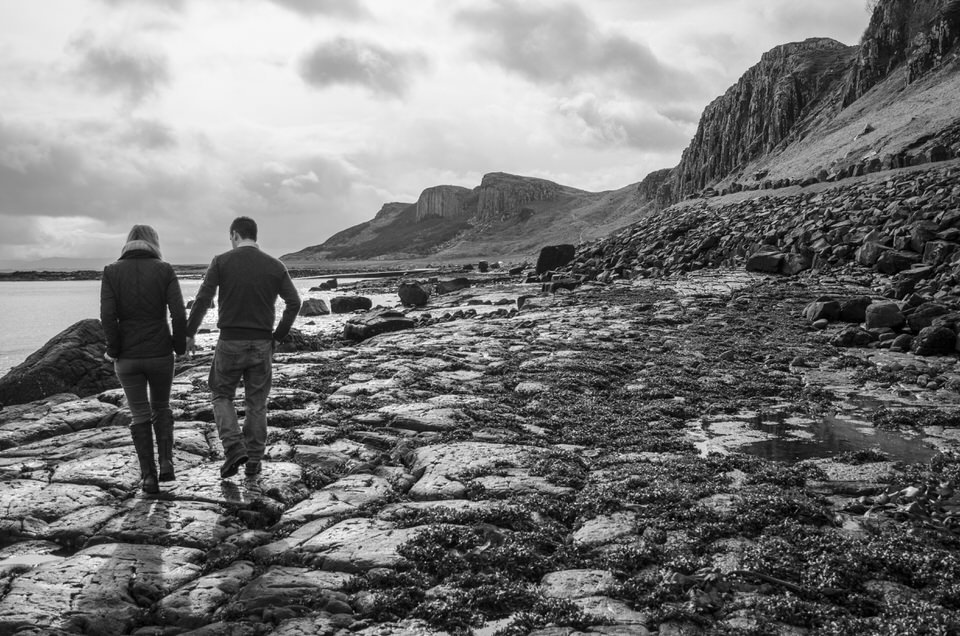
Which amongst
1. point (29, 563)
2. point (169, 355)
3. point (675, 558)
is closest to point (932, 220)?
point (675, 558)

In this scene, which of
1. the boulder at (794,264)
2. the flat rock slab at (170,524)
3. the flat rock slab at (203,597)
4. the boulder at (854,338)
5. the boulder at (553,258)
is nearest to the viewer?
the flat rock slab at (203,597)

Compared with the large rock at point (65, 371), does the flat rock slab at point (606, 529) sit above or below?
below

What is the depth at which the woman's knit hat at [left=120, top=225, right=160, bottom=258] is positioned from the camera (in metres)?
7.86

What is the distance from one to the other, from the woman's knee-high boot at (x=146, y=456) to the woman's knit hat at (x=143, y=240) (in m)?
2.22

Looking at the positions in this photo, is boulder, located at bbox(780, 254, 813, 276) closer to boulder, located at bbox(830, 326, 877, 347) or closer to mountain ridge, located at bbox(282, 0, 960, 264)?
boulder, located at bbox(830, 326, 877, 347)

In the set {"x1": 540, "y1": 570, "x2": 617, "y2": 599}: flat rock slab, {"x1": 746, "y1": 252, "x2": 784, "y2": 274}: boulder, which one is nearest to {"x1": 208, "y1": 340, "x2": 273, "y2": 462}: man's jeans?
{"x1": 540, "y1": 570, "x2": 617, "y2": 599}: flat rock slab

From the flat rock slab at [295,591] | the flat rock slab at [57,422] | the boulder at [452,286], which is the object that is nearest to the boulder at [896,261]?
the flat rock slab at [295,591]

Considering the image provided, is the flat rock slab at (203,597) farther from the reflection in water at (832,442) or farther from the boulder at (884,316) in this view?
the boulder at (884,316)

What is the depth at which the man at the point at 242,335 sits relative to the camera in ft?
27.0

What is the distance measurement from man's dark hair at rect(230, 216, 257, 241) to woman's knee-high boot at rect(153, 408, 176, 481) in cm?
258

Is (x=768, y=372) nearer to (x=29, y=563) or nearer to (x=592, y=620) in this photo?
(x=592, y=620)

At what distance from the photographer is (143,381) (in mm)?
7852

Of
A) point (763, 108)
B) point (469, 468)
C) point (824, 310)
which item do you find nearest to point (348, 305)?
point (824, 310)

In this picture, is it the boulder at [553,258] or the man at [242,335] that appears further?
the boulder at [553,258]
